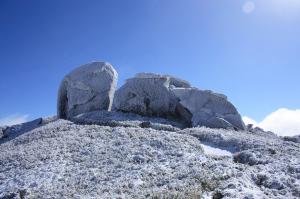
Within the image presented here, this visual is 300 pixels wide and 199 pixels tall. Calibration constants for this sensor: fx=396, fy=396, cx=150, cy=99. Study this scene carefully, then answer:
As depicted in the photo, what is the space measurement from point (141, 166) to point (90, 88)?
1723cm

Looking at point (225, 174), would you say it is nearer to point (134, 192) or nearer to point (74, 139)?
point (134, 192)

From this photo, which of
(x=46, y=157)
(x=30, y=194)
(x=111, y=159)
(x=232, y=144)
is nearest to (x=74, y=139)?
(x=46, y=157)

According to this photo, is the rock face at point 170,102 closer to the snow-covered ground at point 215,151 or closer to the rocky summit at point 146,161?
the rocky summit at point 146,161

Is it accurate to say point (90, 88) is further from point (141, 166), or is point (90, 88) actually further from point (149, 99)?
point (141, 166)

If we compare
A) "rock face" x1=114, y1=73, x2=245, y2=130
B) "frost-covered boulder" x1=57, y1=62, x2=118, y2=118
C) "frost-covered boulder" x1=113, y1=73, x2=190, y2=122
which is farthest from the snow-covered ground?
"frost-covered boulder" x1=57, y1=62, x2=118, y2=118

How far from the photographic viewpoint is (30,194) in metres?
12.3

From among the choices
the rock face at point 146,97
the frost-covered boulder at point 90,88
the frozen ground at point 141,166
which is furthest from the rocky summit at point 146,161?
the frost-covered boulder at point 90,88

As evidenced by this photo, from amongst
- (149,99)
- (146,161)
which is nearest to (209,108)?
(149,99)

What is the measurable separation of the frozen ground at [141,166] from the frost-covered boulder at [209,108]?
5.31m

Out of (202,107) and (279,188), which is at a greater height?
(202,107)

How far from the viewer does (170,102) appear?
29016 millimetres

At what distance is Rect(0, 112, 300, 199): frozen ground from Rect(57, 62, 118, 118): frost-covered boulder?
928 cm

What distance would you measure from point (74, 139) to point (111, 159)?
4.09 m

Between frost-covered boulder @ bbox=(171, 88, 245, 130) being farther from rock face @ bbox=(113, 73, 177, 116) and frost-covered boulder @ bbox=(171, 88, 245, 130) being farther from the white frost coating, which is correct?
the white frost coating
